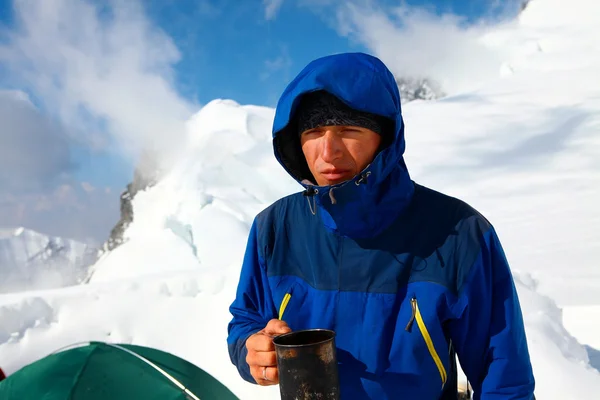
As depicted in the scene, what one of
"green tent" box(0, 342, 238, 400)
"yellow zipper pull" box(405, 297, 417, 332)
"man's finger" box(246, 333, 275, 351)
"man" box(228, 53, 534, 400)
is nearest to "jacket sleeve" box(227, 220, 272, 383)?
"man" box(228, 53, 534, 400)

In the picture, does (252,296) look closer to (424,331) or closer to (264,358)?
(264,358)

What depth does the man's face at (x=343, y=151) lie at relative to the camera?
4.15 feet

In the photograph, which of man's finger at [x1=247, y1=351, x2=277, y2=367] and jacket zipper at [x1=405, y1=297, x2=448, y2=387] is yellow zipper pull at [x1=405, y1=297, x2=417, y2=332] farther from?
man's finger at [x1=247, y1=351, x2=277, y2=367]

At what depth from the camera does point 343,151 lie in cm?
127

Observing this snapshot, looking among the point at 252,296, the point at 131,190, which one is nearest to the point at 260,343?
the point at 252,296

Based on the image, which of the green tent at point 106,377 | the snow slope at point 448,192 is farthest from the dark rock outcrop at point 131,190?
the green tent at point 106,377

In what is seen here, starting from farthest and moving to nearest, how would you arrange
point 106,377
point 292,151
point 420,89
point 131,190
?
point 420,89, point 131,190, point 106,377, point 292,151

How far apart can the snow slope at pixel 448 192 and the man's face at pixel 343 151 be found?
3.02 metres

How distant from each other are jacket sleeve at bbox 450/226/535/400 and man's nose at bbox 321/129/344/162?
0.40 metres

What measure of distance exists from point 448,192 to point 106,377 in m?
12.6

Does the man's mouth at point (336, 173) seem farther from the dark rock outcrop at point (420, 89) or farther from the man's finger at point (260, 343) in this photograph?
the dark rock outcrop at point (420, 89)

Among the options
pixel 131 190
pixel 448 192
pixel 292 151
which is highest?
pixel 131 190

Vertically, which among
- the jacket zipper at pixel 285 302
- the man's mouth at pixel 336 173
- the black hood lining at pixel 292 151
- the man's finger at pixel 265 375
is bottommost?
the man's finger at pixel 265 375

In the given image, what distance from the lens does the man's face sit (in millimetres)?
1266
